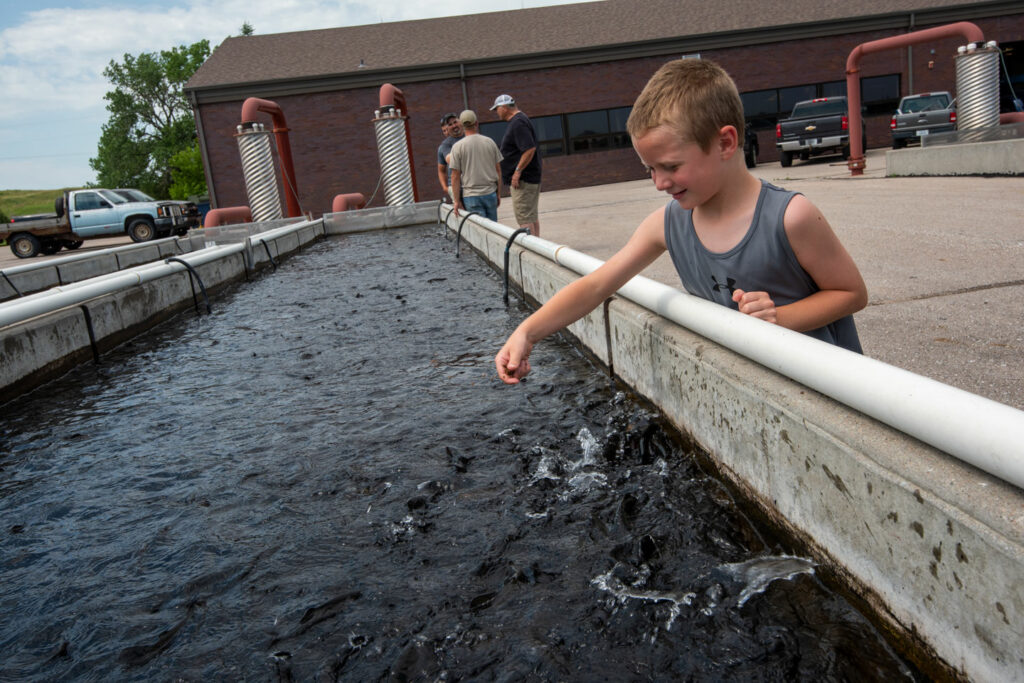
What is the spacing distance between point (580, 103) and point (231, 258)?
862 inches

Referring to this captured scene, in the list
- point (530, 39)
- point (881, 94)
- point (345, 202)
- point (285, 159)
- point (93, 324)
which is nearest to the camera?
point (93, 324)

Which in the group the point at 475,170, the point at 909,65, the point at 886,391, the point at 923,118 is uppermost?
the point at 909,65

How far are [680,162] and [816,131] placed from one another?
22141 mm

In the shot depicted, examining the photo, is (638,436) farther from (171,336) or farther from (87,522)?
(171,336)

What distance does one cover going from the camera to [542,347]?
5117mm

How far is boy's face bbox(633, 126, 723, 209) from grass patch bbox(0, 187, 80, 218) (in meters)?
91.0

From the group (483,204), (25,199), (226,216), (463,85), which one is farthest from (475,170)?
(25,199)

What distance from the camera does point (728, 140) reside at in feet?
7.13

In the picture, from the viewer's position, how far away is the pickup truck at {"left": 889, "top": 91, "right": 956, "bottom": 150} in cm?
2178

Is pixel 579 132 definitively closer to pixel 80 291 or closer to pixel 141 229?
pixel 141 229

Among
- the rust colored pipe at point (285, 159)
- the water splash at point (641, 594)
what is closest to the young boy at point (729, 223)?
the water splash at point (641, 594)

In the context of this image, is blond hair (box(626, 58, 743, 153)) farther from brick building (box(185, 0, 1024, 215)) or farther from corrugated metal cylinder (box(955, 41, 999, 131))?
brick building (box(185, 0, 1024, 215))

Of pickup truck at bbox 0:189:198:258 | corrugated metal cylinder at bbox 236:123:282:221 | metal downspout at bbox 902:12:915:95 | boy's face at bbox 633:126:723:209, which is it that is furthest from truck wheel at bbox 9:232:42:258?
metal downspout at bbox 902:12:915:95

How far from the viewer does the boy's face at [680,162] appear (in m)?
2.13
